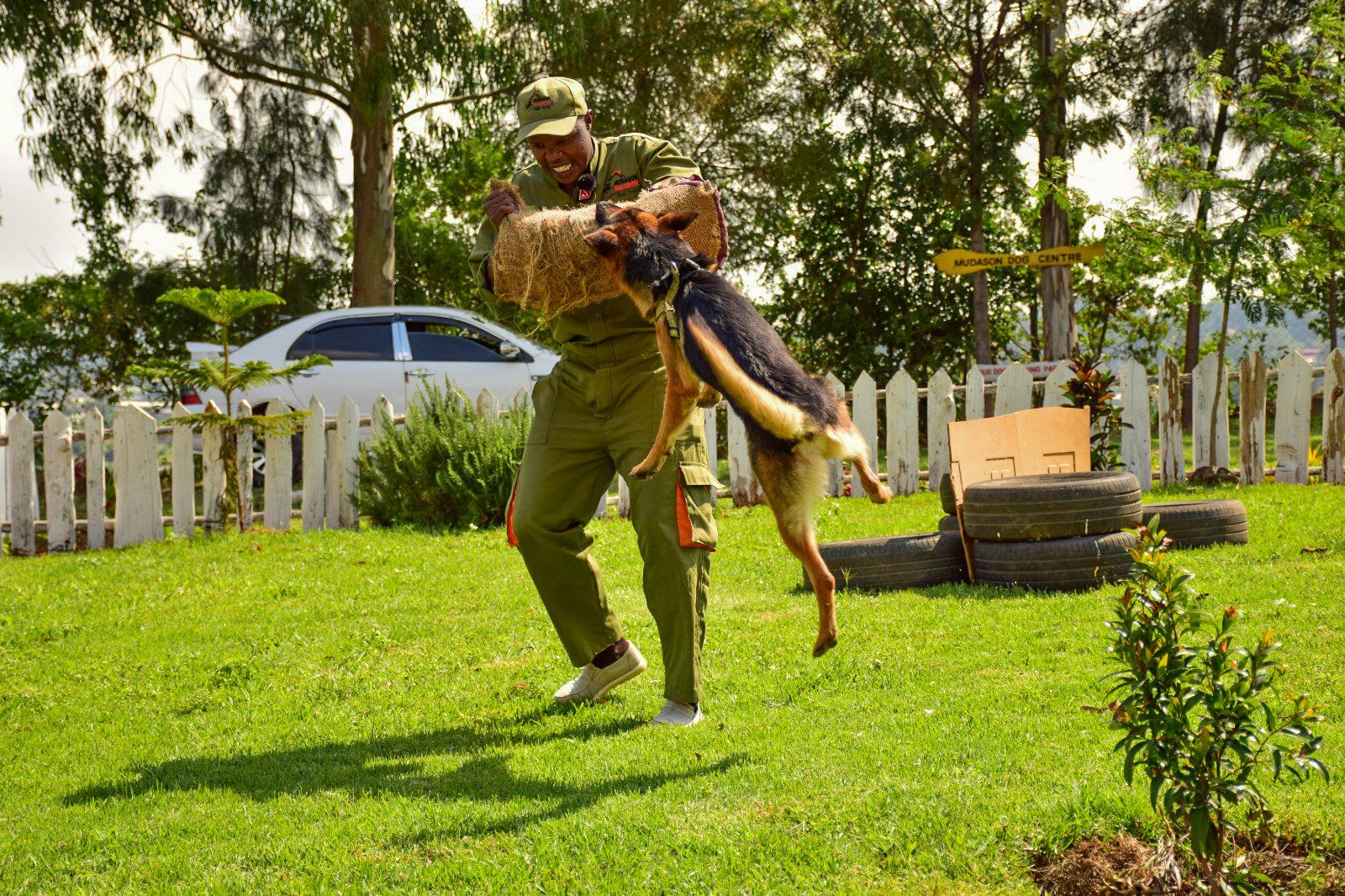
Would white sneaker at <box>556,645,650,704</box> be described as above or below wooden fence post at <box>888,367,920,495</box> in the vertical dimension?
below

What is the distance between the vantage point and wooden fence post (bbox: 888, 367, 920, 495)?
35.0 feet

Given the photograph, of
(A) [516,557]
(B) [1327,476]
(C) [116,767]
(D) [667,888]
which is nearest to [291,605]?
(A) [516,557]

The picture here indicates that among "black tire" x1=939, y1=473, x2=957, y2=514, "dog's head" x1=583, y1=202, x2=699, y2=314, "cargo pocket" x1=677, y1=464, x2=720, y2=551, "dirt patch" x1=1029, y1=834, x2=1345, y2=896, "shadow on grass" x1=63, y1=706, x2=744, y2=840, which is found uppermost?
"dog's head" x1=583, y1=202, x2=699, y2=314

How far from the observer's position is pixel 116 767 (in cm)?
429

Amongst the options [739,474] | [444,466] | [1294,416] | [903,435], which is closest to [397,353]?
[444,466]

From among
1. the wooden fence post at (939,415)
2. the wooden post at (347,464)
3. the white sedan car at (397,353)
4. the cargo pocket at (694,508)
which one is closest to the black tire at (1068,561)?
the cargo pocket at (694,508)

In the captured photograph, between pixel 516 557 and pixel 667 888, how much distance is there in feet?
17.8

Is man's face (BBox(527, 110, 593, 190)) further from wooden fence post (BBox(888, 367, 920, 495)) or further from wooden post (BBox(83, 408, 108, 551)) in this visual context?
wooden post (BBox(83, 408, 108, 551))

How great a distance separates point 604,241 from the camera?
3133 millimetres

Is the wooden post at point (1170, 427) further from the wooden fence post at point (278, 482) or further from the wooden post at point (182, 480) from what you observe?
the wooden post at point (182, 480)

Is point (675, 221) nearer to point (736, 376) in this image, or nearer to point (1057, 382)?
point (736, 376)

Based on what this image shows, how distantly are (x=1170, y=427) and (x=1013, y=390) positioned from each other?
1414 millimetres

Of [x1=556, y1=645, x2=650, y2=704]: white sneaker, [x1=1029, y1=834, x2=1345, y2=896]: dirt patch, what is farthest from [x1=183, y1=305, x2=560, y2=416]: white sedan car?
[x1=1029, y1=834, x2=1345, y2=896]: dirt patch

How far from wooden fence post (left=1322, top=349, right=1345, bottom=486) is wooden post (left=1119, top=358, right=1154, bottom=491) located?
1.44m
